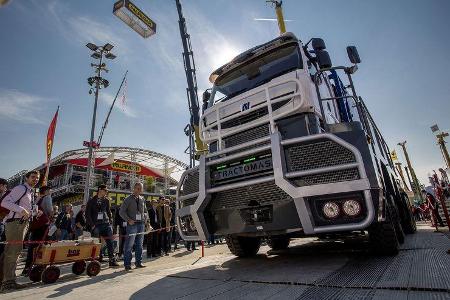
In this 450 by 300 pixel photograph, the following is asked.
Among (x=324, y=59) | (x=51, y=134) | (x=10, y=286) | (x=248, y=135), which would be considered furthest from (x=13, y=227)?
(x=51, y=134)

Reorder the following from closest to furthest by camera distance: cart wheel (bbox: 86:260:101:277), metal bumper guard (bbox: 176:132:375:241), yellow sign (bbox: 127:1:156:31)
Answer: metal bumper guard (bbox: 176:132:375:241)
cart wheel (bbox: 86:260:101:277)
yellow sign (bbox: 127:1:156:31)

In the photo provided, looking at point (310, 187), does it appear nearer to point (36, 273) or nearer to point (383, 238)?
point (383, 238)

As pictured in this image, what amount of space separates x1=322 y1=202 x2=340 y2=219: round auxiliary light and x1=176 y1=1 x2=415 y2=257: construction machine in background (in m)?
→ 0.01

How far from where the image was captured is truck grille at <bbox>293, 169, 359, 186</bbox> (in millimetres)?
2979

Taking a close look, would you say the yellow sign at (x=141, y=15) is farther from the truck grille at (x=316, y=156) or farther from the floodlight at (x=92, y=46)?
the truck grille at (x=316, y=156)

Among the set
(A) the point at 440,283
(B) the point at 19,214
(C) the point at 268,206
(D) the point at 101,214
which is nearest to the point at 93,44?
(D) the point at 101,214

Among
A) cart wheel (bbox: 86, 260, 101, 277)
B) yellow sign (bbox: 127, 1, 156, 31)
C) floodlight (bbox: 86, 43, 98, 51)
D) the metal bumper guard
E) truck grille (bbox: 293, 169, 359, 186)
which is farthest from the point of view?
floodlight (bbox: 86, 43, 98, 51)

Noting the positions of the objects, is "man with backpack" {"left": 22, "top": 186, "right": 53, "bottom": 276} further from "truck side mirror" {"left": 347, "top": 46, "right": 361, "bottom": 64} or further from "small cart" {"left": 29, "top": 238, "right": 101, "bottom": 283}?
"truck side mirror" {"left": 347, "top": 46, "right": 361, "bottom": 64}

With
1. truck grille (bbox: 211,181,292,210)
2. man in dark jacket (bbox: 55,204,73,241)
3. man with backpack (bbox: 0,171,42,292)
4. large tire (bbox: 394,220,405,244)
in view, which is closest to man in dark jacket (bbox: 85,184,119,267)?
man with backpack (bbox: 0,171,42,292)

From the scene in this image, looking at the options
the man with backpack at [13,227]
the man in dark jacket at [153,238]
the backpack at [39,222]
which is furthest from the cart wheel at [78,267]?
the man in dark jacket at [153,238]

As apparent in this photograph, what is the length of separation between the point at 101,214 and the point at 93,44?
13.1 meters

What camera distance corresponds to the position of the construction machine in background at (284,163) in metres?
3.01

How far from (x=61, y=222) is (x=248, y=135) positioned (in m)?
7.65

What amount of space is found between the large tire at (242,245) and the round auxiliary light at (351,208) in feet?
8.42
